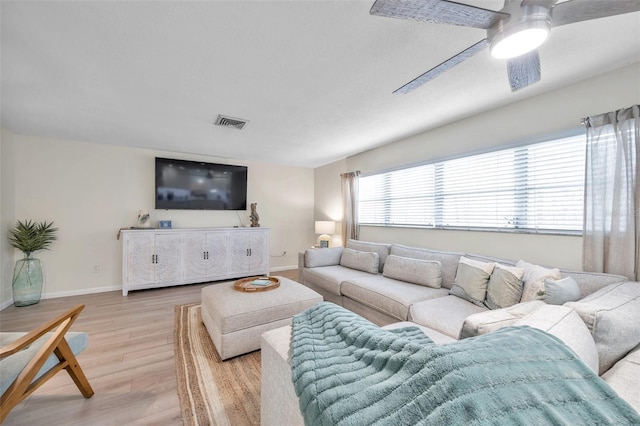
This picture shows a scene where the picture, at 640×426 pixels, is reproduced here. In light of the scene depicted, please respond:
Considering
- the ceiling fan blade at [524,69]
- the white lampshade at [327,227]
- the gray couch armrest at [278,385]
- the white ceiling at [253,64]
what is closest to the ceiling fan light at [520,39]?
the ceiling fan blade at [524,69]

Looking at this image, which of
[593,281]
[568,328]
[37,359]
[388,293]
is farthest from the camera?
[388,293]

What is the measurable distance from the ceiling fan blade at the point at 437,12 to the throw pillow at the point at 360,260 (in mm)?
2451

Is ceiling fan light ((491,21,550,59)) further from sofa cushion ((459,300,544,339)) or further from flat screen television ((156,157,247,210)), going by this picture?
flat screen television ((156,157,247,210))

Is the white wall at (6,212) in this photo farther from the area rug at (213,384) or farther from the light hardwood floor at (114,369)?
the area rug at (213,384)

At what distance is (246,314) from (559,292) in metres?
2.11

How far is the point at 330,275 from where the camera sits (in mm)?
2916

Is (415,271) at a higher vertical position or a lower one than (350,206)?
lower

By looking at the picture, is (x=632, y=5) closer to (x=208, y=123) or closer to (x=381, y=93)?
(x=381, y=93)

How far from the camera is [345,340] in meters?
0.88

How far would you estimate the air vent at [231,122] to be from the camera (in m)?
2.66

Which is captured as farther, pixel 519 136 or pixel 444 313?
pixel 519 136

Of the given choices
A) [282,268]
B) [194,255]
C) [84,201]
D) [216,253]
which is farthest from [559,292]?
[84,201]

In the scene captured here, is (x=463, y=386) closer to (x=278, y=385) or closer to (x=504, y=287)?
(x=278, y=385)

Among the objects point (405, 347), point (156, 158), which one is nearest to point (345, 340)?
point (405, 347)
